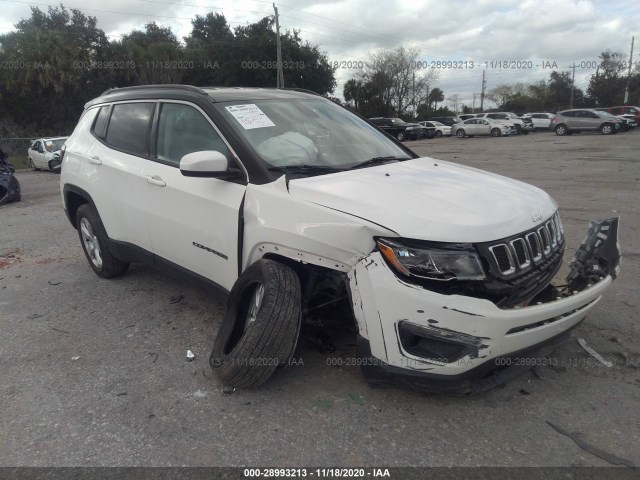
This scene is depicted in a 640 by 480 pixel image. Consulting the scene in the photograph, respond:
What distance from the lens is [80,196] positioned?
484 centimetres

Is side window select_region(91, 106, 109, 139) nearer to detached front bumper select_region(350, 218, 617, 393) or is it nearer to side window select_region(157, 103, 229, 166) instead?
side window select_region(157, 103, 229, 166)

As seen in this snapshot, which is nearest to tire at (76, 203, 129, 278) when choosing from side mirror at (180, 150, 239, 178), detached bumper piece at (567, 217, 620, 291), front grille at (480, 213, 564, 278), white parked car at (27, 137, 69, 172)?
side mirror at (180, 150, 239, 178)

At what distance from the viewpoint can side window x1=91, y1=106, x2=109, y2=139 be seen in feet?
14.6

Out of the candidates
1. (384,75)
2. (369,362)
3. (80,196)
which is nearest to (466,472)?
(369,362)

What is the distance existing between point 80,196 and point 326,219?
3.39 metres

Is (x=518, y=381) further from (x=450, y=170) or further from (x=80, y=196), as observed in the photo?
(x=80, y=196)

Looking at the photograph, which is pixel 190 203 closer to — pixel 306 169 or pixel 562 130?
pixel 306 169

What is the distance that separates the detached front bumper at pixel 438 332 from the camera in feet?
7.41

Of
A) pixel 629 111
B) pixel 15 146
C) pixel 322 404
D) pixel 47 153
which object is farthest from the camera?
pixel 629 111

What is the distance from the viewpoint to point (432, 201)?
2596mm

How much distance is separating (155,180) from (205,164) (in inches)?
36.0

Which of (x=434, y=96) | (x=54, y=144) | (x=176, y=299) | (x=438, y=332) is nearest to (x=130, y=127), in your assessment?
(x=176, y=299)

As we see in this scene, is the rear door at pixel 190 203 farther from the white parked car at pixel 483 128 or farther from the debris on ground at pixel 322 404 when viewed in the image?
the white parked car at pixel 483 128

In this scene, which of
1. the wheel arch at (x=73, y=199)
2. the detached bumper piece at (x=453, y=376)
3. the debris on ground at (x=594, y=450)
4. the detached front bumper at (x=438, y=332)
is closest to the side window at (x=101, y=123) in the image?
the wheel arch at (x=73, y=199)
